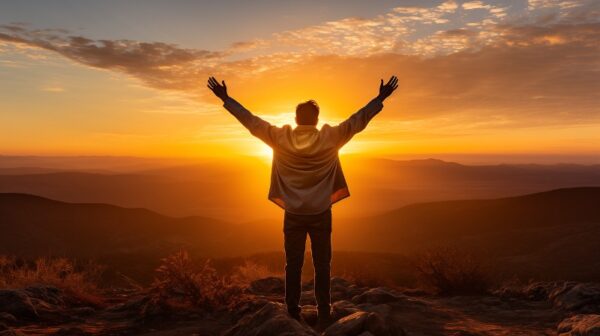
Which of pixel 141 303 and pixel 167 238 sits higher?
pixel 141 303

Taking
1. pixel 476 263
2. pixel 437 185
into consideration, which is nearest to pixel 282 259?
pixel 476 263

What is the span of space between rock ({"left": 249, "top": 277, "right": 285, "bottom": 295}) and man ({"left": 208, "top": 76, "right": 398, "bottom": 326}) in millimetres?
5324

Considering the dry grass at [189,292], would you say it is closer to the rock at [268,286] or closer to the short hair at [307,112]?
the rock at [268,286]

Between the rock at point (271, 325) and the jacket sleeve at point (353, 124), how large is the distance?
1956mm

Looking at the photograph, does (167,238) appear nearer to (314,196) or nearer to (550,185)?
(314,196)

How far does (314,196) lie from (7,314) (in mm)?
5198

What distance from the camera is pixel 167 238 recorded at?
139ft

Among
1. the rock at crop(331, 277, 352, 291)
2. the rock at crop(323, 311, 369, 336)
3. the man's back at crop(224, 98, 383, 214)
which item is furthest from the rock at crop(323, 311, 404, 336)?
the rock at crop(331, 277, 352, 291)

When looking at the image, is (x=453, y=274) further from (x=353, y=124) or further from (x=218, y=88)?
(x=218, y=88)

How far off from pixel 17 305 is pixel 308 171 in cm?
543

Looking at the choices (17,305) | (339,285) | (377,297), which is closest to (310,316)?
(377,297)

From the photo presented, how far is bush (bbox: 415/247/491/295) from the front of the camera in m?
10.4

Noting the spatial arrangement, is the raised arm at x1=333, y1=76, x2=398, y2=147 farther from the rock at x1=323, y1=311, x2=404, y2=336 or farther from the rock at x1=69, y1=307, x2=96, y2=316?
the rock at x1=69, y1=307, x2=96, y2=316

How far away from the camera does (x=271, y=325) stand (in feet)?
15.3
